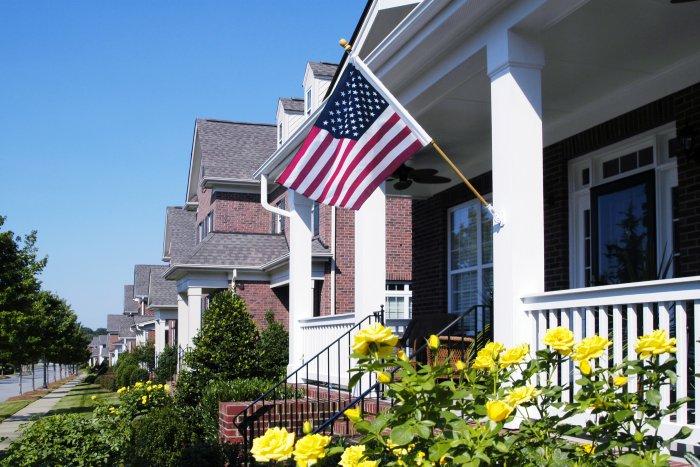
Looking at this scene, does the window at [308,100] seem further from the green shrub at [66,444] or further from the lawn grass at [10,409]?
the green shrub at [66,444]

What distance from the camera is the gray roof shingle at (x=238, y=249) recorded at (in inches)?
949

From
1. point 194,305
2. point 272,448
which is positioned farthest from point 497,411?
point 194,305

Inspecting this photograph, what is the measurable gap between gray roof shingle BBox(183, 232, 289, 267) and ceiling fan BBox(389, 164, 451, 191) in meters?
12.8

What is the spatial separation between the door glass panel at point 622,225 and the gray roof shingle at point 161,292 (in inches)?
1269

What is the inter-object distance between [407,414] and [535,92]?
4169 mm

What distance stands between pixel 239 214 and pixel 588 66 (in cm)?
2198

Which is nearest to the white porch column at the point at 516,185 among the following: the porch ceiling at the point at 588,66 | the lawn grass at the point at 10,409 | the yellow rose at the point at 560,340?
the porch ceiling at the point at 588,66

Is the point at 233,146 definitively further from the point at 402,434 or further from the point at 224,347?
the point at 402,434

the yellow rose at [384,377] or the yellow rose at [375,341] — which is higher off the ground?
the yellow rose at [375,341]

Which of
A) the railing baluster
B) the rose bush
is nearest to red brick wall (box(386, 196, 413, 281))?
the railing baluster

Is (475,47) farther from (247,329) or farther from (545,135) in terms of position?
(247,329)

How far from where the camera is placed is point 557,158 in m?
10.4

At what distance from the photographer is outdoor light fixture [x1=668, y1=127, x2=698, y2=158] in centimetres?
795

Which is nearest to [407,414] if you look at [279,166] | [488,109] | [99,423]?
[488,109]
